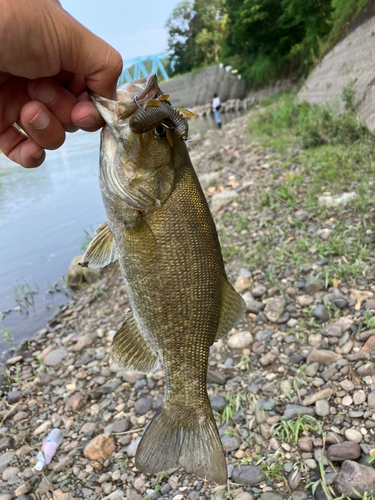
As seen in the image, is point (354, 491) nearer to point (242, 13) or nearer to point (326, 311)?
point (326, 311)

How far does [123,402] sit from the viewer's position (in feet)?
12.8

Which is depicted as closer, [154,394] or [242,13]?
[154,394]

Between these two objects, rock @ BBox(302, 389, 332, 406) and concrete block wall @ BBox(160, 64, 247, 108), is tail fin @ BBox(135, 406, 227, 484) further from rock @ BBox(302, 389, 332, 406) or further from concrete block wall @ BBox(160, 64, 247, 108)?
concrete block wall @ BBox(160, 64, 247, 108)

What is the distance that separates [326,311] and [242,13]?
27.9 m

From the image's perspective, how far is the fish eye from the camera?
195 centimetres

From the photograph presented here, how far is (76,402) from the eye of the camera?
4.00 metres

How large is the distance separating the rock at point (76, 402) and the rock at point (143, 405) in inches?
25.7

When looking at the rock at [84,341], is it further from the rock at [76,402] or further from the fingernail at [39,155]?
the fingernail at [39,155]

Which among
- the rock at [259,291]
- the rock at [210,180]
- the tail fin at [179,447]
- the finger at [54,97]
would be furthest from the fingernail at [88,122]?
the rock at [210,180]

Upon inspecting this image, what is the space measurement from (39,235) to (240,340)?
856cm

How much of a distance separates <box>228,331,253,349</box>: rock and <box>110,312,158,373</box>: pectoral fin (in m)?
2.00

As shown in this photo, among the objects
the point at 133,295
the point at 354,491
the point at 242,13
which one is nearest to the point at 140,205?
the point at 133,295

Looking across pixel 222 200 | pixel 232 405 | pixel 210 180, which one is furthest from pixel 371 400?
pixel 210 180

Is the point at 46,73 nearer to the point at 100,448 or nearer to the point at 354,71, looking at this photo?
the point at 100,448
